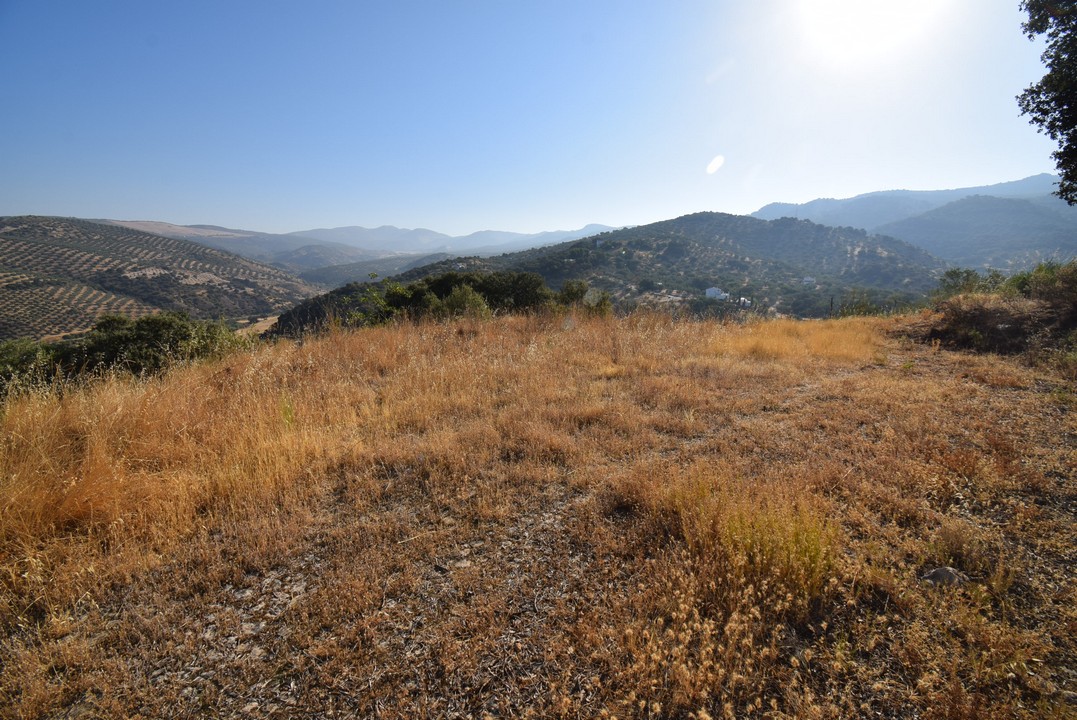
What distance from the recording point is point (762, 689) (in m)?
1.56

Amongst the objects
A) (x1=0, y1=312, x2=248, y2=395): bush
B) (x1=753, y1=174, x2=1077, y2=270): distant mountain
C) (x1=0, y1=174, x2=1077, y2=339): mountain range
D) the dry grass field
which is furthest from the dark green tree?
(x1=753, y1=174, x2=1077, y2=270): distant mountain

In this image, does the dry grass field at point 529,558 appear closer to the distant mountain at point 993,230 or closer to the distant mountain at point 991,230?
the distant mountain at point 993,230

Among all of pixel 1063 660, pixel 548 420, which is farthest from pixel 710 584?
pixel 548 420

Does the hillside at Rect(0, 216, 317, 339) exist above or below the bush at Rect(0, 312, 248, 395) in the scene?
above

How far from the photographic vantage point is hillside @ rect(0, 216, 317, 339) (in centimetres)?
5084

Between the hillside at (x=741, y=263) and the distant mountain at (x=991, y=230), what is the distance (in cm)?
1800

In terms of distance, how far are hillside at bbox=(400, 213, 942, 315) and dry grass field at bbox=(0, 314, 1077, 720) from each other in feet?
109

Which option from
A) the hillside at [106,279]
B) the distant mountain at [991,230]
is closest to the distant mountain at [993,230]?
the distant mountain at [991,230]

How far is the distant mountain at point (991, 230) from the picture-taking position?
78438 millimetres

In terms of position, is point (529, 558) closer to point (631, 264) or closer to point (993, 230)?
point (631, 264)

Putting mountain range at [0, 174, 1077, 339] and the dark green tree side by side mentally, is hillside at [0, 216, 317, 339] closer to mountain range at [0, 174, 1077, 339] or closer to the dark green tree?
mountain range at [0, 174, 1077, 339]

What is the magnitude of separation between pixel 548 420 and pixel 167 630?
3029 millimetres

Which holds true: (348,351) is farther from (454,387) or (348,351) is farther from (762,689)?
(762,689)

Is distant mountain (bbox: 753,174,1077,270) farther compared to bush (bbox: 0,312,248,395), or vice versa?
distant mountain (bbox: 753,174,1077,270)
